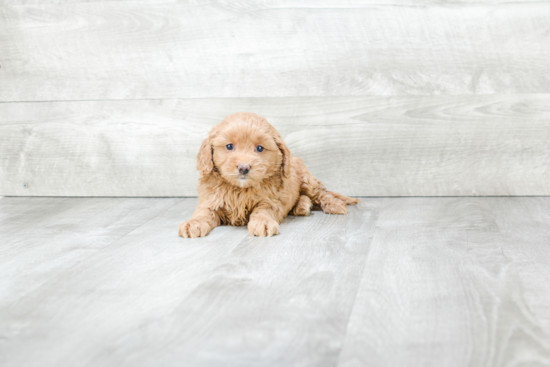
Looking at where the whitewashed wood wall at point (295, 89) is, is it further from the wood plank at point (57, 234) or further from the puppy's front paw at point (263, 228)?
the puppy's front paw at point (263, 228)

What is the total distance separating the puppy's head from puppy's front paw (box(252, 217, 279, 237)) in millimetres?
143

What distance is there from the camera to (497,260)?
166 cm

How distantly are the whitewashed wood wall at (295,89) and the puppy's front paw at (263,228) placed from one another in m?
0.74

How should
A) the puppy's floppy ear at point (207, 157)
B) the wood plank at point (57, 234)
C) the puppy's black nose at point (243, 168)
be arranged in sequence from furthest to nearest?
the puppy's floppy ear at point (207, 157), the puppy's black nose at point (243, 168), the wood plank at point (57, 234)

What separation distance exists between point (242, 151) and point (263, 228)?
0.29m

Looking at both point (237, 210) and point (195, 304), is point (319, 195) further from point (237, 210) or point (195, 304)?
point (195, 304)

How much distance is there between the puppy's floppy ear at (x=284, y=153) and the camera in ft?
6.92

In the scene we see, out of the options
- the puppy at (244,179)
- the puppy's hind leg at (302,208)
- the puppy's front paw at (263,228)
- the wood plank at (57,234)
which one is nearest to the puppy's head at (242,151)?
the puppy at (244,179)

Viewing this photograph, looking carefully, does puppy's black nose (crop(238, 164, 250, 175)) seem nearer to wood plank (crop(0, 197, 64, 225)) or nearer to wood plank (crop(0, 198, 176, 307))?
wood plank (crop(0, 198, 176, 307))

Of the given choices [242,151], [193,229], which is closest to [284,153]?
[242,151]

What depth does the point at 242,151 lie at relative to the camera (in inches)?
80.0

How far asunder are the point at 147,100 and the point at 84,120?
347mm

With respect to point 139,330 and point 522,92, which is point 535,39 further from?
point 139,330

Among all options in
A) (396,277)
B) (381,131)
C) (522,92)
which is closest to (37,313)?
(396,277)
